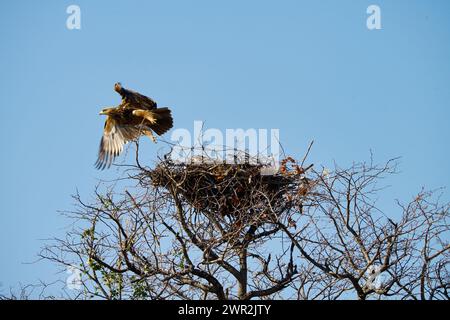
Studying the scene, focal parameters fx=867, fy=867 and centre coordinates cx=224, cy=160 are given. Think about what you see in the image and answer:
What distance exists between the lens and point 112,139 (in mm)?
11914

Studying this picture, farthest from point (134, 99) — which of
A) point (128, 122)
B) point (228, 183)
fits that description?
point (228, 183)

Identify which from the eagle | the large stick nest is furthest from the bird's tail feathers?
the large stick nest

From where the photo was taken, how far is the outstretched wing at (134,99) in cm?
1169

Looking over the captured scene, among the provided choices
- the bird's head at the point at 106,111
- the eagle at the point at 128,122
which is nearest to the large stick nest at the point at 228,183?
the eagle at the point at 128,122

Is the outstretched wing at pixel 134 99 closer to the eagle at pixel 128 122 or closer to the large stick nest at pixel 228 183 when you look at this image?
the eagle at pixel 128 122

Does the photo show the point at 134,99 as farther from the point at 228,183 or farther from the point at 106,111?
the point at 228,183

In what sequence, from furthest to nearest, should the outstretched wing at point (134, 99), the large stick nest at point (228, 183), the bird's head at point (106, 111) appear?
1. the bird's head at point (106, 111)
2. the outstretched wing at point (134, 99)
3. the large stick nest at point (228, 183)

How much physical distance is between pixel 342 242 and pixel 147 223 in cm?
190

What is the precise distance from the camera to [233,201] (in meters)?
9.26

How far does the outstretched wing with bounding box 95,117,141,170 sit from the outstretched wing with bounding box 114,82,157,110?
35 cm

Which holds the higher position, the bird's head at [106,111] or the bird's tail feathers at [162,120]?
the bird's head at [106,111]

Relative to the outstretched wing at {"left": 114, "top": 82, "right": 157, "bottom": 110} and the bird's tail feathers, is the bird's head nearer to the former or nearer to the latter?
the outstretched wing at {"left": 114, "top": 82, "right": 157, "bottom": 110}

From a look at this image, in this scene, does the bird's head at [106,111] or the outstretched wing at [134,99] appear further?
the bird's head at [106,111]
